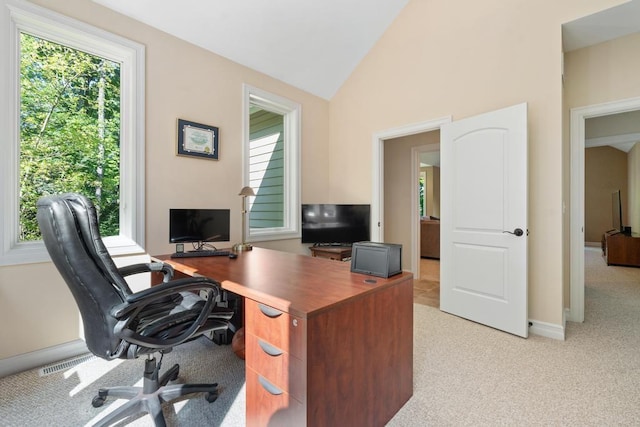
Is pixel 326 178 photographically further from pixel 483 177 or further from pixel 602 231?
pixel 602 231

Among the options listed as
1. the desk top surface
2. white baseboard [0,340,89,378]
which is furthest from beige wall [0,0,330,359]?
the desk top surface

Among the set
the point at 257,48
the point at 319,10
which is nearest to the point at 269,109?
the point at 257,48

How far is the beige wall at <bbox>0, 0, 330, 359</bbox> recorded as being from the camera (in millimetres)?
1983

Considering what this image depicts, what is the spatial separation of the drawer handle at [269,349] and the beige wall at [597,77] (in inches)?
120

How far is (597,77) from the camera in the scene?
2.66 m

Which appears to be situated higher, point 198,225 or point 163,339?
point 198,225

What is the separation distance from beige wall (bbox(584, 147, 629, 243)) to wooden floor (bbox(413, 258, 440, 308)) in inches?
236

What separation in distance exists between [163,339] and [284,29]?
123 inches

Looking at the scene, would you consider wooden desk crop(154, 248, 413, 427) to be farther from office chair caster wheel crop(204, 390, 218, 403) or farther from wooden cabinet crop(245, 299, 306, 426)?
office chair caster wheel crop(204, 390, 218, 403)

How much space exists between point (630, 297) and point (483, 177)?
9.09ft

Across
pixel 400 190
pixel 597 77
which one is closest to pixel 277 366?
pixel 597 77

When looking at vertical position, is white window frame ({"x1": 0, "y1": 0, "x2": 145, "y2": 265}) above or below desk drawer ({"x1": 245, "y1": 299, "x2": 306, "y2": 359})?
above

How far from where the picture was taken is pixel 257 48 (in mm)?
3100

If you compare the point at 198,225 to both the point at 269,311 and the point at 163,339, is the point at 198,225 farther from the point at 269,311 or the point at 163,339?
the point at 269,311
